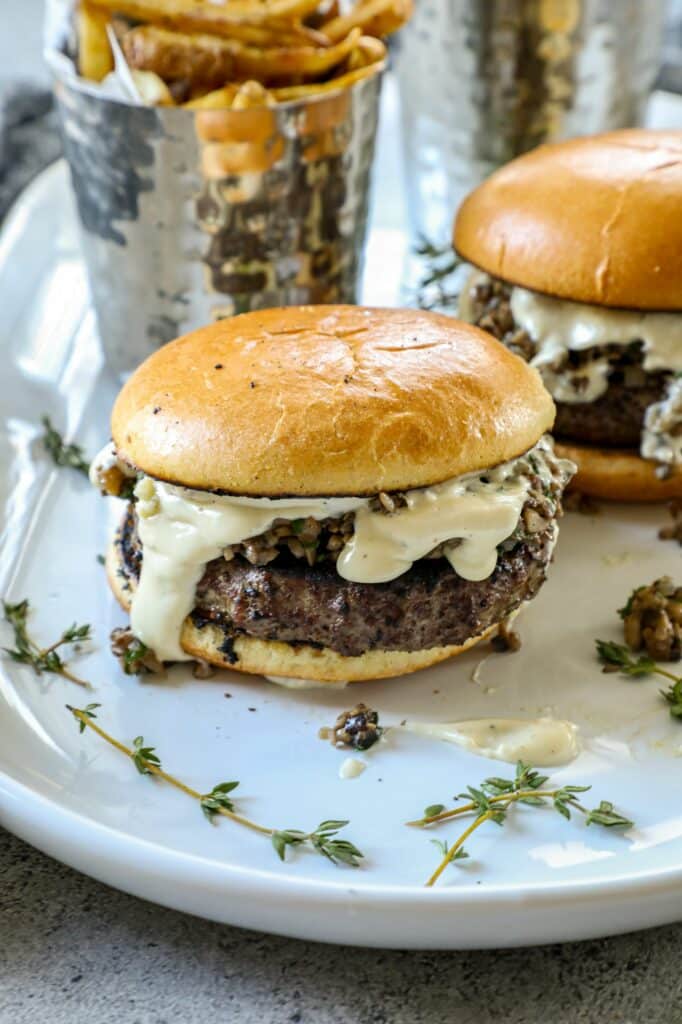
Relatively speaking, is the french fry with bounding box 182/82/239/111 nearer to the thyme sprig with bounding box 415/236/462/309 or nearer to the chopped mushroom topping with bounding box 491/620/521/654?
the thyme sprig with bounding box 415/236/462/309

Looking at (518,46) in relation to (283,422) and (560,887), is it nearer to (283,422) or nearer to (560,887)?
(283,422)

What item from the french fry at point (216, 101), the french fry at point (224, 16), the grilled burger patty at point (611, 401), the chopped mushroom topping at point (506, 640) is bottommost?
the chopped mushroom topping at point (506, 640)

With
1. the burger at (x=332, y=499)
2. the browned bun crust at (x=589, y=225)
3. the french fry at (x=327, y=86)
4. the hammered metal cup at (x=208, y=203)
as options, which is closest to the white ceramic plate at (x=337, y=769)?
the burger at (x=332, y=499)

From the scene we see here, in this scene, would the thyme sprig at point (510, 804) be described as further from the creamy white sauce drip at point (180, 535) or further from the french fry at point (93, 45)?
the french fry at point (93, 45)

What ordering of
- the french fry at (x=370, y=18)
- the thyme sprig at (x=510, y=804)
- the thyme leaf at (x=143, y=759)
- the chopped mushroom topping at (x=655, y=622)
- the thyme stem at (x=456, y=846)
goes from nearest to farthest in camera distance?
1. the thyme stem at (x=456, y=846)
2. the thyme sprig at (x=510, y=804)
3. the thyme leaf at (x=143, y=759)
4. the chopped mushroom topping at (x=655, y=622)
5. the french fry at (x=370, y=18)

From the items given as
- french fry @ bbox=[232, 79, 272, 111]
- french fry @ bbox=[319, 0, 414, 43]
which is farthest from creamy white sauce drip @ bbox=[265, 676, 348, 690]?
french fry @ bbox=[319, 0, 414, 43]
